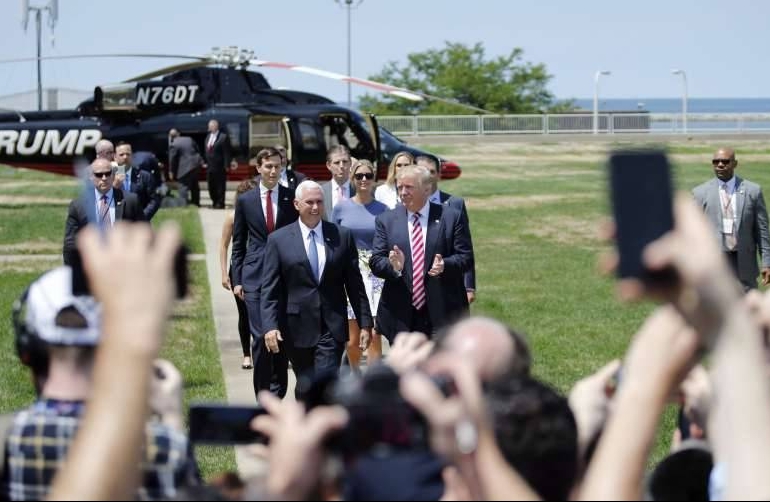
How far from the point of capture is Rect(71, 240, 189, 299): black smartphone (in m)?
2.91

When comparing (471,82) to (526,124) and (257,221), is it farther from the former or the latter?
(257,221)

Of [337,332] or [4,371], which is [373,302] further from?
[4,371]

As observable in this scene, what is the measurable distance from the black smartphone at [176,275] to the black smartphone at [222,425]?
49cm

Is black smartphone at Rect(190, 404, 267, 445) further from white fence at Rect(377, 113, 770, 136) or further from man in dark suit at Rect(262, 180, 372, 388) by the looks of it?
white fence at Rect(377, 113, 770, 136)

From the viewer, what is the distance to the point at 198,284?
63.5 feet

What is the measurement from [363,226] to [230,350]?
3087mm

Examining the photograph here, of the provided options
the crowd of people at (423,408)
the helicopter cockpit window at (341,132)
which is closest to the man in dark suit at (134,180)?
the crowd of people at (423,408)

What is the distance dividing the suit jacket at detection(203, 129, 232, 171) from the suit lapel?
21160 mm

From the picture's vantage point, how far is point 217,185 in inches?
1256

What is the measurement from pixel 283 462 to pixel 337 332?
22.4 feet

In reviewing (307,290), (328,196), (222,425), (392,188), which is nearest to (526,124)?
(328,196)

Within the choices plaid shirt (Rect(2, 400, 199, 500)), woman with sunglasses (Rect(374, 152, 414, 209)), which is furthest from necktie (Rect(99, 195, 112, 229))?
plaid shirt (Rect(2, 400, 199, 500))

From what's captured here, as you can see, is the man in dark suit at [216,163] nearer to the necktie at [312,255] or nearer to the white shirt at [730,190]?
the white shirt at [730,190]

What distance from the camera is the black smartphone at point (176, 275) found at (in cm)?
291
